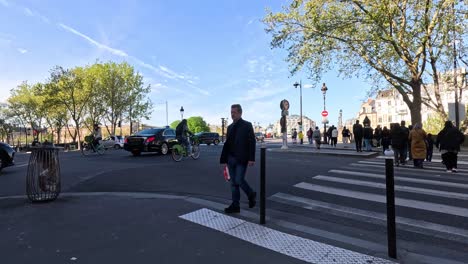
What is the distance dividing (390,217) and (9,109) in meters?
72.7

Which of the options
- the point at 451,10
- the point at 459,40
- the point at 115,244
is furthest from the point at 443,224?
the point at 459,40

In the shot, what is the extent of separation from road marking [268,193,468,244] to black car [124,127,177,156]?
37.1 feet

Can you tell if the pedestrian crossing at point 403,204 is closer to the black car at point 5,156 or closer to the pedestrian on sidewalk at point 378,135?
the black car at point 5,156

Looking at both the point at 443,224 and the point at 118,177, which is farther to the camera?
the point at 118,177

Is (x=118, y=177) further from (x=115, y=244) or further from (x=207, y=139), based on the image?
(x=207, y=139)

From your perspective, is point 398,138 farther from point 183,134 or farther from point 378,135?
point 378,135

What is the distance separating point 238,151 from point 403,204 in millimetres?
3435

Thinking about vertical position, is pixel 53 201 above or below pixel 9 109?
below

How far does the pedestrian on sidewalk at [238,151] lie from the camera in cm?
534

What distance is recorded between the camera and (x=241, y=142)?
17.5 feet

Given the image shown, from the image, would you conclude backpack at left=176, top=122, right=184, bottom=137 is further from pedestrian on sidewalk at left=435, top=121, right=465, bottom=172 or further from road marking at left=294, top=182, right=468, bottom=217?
pedestrian on sidewalk at left=435, top=121, right=465, bottom=172

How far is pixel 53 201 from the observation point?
6.41 metres

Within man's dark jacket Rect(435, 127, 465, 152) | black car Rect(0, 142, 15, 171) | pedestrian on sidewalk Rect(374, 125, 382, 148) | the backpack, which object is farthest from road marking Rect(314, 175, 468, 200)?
pedestrian on sidewalk Rect(374, 125, 382, 148)

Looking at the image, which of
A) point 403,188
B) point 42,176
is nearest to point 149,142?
point 42,176
